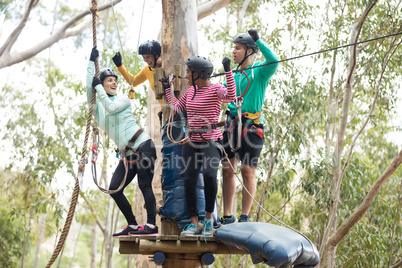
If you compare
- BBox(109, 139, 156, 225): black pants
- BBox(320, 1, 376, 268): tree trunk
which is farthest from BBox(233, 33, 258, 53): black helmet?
BBox(320, 1, 376, 268): tree trunk

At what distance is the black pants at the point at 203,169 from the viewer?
10.2ft

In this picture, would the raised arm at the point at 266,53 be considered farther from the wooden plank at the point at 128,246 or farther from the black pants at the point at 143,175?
the wooden plank at the point at 128,246

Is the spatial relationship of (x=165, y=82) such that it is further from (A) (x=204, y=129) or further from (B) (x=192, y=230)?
(B) (x=192, y=230)

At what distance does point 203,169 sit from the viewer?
311 cm

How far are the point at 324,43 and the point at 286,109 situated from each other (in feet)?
4.78

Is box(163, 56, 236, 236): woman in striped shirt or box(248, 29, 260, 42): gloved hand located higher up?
box(248, 29, 260, 42): gloved hand

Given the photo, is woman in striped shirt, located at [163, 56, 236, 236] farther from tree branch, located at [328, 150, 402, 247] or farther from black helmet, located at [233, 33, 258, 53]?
tree branch, located at [328, 150, 402, 247]

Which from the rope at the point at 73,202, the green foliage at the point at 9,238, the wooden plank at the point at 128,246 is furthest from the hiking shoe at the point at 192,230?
the green foliage at the point at 9,238

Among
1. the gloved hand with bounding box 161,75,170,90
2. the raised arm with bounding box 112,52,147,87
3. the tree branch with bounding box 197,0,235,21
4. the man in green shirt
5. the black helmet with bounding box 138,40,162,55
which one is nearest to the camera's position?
the man in green shirt

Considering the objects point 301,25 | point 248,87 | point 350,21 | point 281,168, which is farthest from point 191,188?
point 350,21

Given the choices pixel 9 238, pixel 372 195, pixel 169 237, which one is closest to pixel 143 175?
pixel 169 237

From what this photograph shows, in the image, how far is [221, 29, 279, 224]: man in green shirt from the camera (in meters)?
3.49

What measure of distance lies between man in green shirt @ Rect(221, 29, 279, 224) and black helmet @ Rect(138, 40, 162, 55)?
74 cm

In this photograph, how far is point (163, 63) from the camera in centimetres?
395
